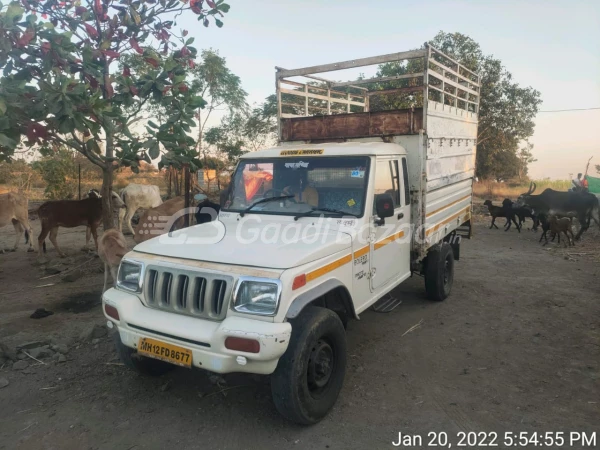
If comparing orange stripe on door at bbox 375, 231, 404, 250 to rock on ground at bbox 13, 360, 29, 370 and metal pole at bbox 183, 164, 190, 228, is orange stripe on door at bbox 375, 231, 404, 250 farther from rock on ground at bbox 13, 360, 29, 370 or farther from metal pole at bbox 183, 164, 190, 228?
rock on ground at bbox 13, 360, 29, 370

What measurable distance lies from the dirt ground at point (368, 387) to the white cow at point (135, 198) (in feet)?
18.3

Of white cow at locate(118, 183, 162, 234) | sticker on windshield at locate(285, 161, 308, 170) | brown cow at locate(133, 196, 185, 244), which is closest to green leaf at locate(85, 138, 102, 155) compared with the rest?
sticker on windshield at locate(285, 161, 308, 170)

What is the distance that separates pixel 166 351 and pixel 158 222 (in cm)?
603

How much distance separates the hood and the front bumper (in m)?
0.45

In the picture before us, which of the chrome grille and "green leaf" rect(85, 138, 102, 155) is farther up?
"green leaf" rect(85, 138, 102, 155)

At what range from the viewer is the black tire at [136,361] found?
3.81 m

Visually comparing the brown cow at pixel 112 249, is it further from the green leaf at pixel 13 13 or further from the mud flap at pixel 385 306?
the mud flap at pixel 385 306

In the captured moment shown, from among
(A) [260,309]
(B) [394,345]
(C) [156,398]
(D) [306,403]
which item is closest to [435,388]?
(B) [394,345]

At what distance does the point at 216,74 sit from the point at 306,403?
637 inches

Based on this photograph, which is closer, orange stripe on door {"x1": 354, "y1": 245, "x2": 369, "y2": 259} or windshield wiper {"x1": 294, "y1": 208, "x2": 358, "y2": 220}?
orange stripe on door {"x1": 354, "y1": 245, "x2": 369, "y2": 259}

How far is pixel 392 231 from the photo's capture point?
4695 mm

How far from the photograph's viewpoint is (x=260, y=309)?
300cm

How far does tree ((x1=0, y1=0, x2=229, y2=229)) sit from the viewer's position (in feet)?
14.6

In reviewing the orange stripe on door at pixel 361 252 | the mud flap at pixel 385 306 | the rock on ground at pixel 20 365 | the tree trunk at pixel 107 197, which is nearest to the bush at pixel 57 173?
the tree trunk at pixel 107 197
